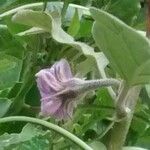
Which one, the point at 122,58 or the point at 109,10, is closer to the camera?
the point at 122,58

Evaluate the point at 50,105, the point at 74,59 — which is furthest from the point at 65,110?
the point at 74,59

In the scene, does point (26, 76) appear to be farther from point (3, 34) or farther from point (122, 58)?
point (122, 58)

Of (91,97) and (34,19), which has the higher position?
(34,19)

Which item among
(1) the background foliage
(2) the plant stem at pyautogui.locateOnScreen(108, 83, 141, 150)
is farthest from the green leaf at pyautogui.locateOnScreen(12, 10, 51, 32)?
(2) the plant stem at pyautogui.locateOnScreen(108, 83, 141, 150)

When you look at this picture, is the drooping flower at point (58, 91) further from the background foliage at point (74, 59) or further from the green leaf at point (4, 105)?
the green leaf at point (4, 105)

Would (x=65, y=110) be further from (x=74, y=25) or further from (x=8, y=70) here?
(x=8, y=70)

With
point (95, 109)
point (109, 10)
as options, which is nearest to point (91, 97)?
point (95, 109)

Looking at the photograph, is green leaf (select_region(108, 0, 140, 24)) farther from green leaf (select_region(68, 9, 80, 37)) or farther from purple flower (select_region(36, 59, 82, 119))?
purple flower (select_region(36, 59, 82, 119))
